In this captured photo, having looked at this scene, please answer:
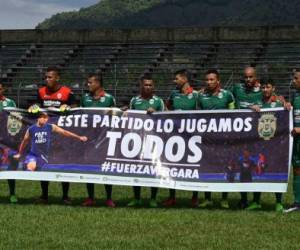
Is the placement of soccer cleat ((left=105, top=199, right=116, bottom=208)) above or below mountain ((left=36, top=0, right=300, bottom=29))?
below

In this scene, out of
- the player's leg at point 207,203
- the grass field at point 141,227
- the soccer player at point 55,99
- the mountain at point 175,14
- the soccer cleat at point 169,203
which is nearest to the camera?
the grass field at point 141,227

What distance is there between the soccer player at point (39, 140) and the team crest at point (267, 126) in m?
2.57

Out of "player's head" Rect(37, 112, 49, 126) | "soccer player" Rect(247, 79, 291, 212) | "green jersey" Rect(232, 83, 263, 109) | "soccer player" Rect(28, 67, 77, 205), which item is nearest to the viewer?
"soccer player" Rect(247, 79, 291, 212)

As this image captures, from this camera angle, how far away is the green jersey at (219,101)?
34.2ft

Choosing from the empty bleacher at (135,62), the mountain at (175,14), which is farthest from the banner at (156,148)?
the mountain at (175,14)

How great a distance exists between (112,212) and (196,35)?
2160 centimetres

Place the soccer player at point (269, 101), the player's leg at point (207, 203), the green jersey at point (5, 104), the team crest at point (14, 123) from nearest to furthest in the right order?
1. the soccer player at point (269, 101)
2. the player's leg at point (207, 203)
3. the team crest at point (14, 123)
4. the green jersey at point (5, 104)

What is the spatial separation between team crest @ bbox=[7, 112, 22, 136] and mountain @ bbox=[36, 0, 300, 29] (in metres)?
69.1

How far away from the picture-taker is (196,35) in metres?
30.7

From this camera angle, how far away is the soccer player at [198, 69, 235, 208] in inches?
407

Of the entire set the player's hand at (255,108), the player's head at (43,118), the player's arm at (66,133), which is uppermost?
the player's hand at (255,108)

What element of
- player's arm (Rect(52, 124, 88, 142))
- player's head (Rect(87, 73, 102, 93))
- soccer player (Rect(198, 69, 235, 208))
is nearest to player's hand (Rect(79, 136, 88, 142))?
player's arm (Rect(52, 124, 88, 142))

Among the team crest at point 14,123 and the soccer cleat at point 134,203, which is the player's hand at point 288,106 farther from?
the team crest at point 14,123

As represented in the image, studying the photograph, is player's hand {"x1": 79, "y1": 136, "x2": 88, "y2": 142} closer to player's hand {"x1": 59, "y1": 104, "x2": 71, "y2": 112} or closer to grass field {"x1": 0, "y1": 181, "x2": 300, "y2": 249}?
player's hand {"x1": 59, "y1": 104, "x2": 71, "y2": 112}
